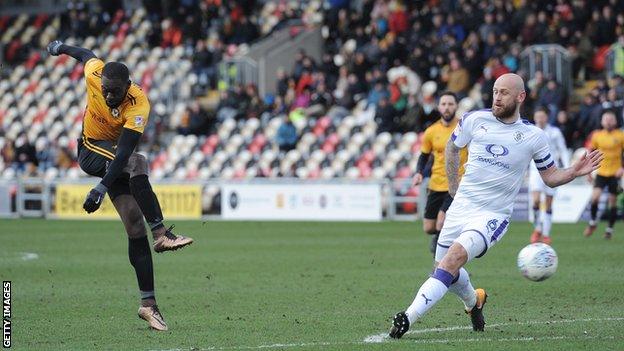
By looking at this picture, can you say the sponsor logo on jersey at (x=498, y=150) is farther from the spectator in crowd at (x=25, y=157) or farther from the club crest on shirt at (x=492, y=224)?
the spectator in crowd at (x=25, y=157)

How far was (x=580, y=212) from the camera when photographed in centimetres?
2733

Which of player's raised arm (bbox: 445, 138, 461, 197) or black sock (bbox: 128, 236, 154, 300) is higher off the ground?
player's raised arm (bbox: 445, 138, 461, 197)

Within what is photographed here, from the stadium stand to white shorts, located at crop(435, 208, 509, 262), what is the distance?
17258 millimetres

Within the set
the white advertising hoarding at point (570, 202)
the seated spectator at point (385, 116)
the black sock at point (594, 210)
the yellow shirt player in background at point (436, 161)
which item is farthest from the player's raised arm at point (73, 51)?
the seated spectator at point (385, 116)

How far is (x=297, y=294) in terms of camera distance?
13.8 metres

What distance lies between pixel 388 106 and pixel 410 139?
1.04 m

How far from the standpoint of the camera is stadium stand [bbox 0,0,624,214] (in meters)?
30.4

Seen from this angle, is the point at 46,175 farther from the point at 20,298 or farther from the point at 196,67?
the point at 20,298

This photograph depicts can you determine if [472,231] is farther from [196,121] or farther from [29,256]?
[196,121]

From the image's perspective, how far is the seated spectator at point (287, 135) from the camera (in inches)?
1304

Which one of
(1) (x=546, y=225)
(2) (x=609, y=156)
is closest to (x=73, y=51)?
(1) (x=546, y=225)

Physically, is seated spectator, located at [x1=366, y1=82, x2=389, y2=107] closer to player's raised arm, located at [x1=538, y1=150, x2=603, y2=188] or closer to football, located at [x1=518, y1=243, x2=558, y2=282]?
football, located at [x1=518, y1=243, x2=558, y2=282]

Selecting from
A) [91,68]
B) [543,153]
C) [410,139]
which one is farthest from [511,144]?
[410,139]

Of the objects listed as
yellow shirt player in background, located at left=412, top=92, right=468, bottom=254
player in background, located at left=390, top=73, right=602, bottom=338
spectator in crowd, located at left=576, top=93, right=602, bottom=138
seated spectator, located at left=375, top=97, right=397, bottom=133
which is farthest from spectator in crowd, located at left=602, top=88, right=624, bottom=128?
player in background, located at left=390, top=73, right=602, bottom=338
